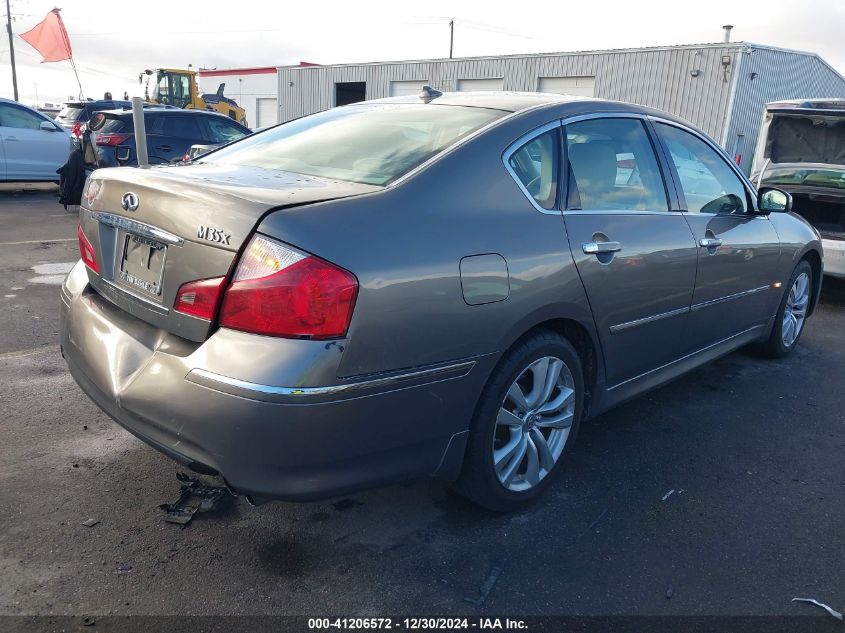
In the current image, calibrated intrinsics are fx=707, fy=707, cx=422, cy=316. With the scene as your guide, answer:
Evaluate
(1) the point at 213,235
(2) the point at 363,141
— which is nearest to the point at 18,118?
(2) the point at 363,141

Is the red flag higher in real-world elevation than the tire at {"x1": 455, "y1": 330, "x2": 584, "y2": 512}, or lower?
higher

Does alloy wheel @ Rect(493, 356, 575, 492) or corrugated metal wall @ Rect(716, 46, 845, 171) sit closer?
alloy wheel @ Rect(493, 356, 575, 492)

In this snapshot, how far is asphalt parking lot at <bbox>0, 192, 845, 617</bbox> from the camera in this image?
238 centimetres

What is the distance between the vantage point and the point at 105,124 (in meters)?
11.8

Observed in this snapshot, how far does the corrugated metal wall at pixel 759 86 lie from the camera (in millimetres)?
20328

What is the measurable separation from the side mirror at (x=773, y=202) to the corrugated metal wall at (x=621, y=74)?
1765 centimetres

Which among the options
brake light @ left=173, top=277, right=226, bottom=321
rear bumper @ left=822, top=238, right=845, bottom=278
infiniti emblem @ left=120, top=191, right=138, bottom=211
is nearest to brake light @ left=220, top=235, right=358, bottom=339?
brake light @ left=173, top=277, right=226, bottom=321

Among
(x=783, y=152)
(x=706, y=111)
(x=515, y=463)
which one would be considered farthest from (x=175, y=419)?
(x=706, y=111)

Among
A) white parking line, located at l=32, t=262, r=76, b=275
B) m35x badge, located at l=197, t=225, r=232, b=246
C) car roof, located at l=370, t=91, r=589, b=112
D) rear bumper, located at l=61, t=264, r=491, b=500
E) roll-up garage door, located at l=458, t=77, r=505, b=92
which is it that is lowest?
white parking line, located at l=32, t=262, r=76, b=275

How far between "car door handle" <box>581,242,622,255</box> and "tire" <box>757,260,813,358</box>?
238 centimetres

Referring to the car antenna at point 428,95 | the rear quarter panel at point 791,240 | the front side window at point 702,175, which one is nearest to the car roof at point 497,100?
the car antenna at point 428,95

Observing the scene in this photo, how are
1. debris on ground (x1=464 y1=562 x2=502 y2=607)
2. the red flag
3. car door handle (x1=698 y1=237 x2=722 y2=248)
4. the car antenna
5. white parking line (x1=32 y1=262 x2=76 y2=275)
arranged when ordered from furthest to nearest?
1. the red flag
2. white parking line (x1=32 y1=262 x2=76 y2=275)
3. car door handle (x1=698 y1=237 x2=722 y2=248)
4. the car antenna
5. debris on ground (x1=464 y1=562 x2=502 y2=607)

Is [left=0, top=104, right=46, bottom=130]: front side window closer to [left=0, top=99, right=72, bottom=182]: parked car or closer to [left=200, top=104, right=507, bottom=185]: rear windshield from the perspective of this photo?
[left=0, top=99, right=72, bottom=182]: parked car

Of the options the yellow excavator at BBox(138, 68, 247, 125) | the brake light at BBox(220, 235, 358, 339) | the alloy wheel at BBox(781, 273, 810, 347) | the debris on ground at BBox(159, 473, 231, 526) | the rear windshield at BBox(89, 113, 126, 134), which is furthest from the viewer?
the yellow excavator at BBox(138, 68, 247, 125)
